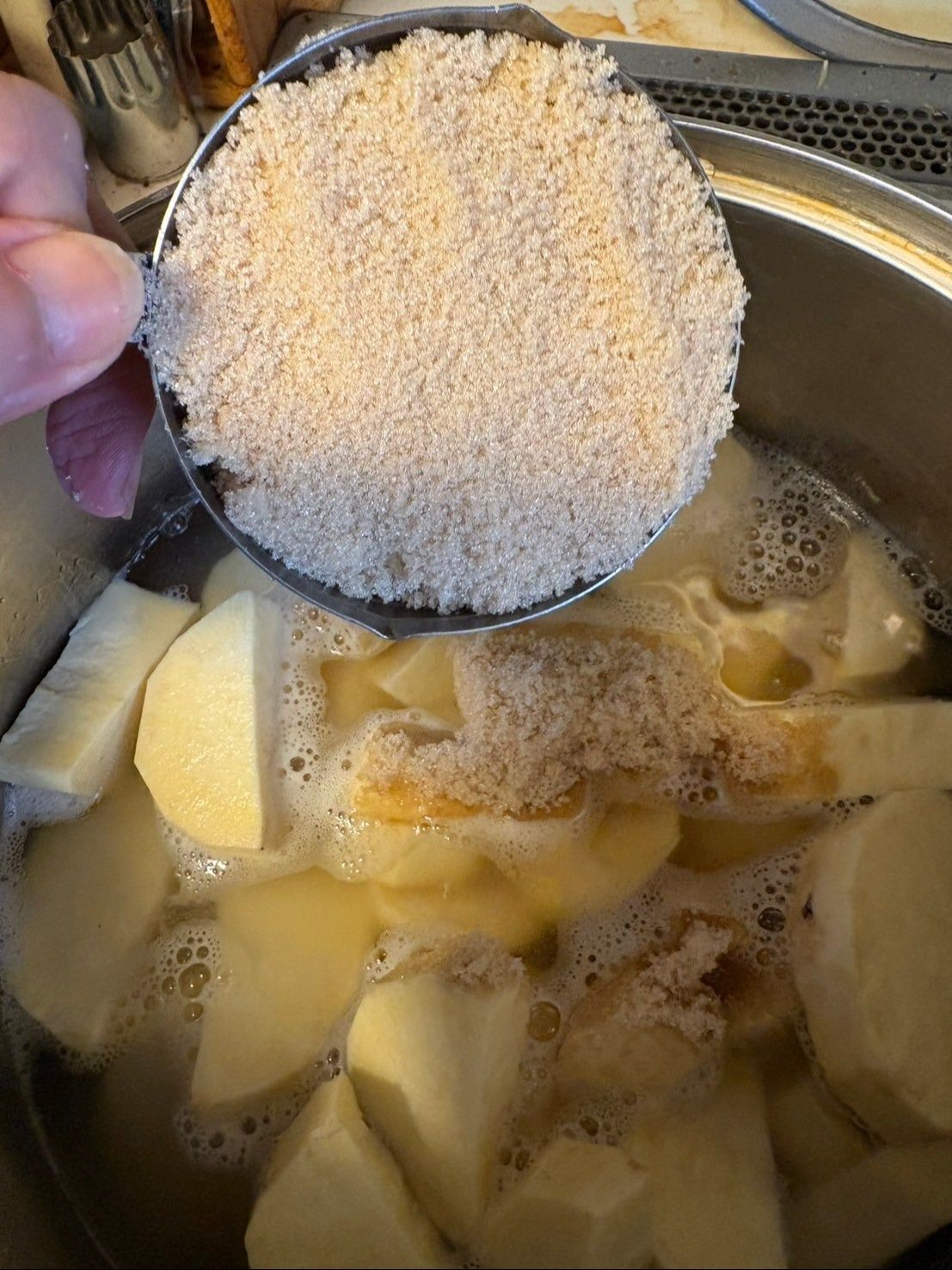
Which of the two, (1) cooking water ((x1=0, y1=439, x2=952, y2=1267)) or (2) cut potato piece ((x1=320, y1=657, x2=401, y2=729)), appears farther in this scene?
(2) cut potato piece ((x1=320, y1=657, x2=401, y2=729))

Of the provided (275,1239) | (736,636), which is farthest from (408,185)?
(275,1239)

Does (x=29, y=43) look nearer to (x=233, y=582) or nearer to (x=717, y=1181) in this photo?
(x=233, y=582)

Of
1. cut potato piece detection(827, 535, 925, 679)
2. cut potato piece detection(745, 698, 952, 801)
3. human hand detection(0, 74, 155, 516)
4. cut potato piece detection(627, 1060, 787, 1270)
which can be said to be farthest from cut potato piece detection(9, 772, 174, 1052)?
cut potato piece detection(827, 535, 925, 679)

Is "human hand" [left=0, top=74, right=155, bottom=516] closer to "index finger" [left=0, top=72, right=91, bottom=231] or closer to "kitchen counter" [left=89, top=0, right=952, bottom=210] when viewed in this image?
"index finger" [left=0, top=72, right=91, bottom=231]

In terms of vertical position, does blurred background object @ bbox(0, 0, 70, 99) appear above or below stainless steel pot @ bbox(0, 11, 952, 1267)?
above

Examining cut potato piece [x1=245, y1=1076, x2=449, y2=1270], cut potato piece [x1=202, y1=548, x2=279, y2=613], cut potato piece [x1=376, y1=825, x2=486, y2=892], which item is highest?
cut potato piece [x1=202, y1=548, x2=279, y2=613]

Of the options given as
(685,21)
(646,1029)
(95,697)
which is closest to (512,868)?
(646,1029)
